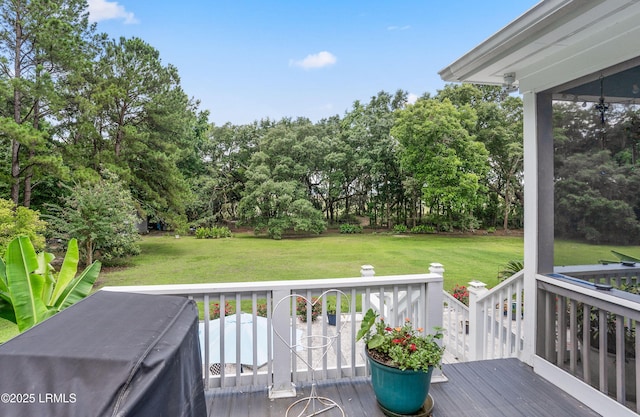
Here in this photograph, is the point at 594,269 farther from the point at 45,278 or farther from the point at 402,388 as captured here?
the point at 45,278

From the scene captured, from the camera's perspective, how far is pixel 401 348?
197cm

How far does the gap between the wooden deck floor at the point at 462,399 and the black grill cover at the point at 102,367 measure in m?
1.01

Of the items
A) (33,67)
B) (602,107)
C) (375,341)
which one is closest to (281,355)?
(375,341)

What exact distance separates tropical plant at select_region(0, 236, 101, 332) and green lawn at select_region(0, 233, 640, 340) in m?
4.73

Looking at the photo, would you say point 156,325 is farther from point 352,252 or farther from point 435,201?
point 435,201

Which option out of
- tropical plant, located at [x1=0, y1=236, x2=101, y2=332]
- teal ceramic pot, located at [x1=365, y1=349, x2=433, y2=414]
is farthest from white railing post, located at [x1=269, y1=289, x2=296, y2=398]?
tropical plant, located at [x1=0, y1=236, x2=101, y2=332]

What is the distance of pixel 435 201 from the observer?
17.5 meters

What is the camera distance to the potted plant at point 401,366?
1914mm

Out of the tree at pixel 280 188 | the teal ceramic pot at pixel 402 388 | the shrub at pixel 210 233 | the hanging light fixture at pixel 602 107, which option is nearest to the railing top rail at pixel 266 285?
the teal ceramic pot at pixel 402 388

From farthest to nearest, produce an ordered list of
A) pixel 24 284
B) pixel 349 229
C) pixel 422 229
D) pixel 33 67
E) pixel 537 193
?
pixel 349 229 < pixel 422 229 < pixel 33 67 < pixel 537 193 < pixel 24 284

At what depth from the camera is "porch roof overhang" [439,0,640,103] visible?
1.75m

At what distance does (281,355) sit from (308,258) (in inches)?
371

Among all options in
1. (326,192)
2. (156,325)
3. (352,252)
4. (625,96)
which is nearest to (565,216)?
(625,96)

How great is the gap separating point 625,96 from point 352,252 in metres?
10.8
